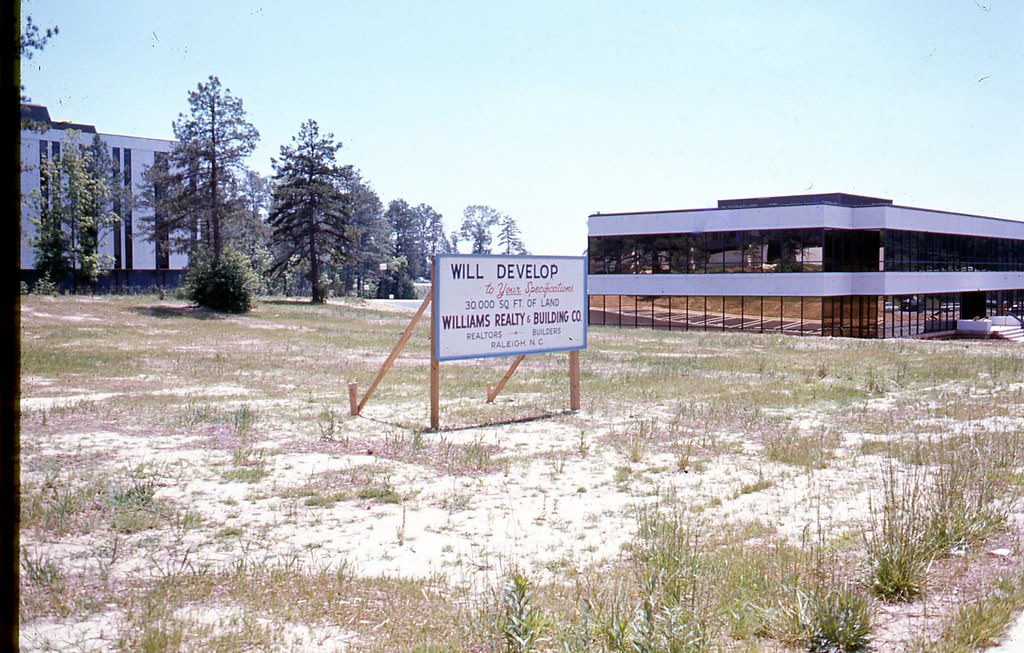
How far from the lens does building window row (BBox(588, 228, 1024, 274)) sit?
2167 inches

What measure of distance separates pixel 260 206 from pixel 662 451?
445 ft

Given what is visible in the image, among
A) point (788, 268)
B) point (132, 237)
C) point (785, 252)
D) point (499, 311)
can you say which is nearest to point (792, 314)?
point (788, 268)

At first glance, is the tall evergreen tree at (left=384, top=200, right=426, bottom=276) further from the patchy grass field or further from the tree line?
the patchy grass field

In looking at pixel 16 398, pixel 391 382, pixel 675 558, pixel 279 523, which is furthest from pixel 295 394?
pixel 16 398

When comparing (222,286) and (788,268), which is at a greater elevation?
(788,268)

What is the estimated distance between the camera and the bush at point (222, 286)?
55219 mm

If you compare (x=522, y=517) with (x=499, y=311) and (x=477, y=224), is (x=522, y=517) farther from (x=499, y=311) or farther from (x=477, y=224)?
(x=477, y=224)

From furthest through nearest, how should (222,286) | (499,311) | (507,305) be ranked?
(222,286)
(507,305)
(499,311)

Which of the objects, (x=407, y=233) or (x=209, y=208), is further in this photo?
(x=407, y=233)

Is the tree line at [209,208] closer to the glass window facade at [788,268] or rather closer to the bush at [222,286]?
the bush at [222,286]

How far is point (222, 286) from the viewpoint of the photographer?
5512 cm

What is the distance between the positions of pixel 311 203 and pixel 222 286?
2129 centimetres

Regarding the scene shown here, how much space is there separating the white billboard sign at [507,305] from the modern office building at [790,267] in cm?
3987

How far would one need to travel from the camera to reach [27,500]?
940 centimetres
